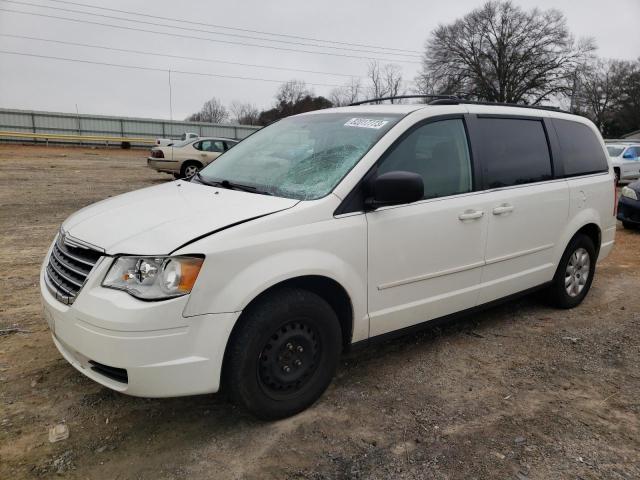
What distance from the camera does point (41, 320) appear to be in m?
4.21

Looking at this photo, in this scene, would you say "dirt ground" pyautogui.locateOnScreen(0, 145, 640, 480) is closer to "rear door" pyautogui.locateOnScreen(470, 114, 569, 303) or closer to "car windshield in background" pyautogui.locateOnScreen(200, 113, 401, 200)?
"rear door" pyautogui.locateOnScreen(470, 114, 569, 303)

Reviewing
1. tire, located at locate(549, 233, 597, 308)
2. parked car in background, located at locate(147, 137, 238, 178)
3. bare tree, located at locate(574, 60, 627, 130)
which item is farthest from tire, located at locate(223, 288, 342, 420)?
bare tree, located at locate(574, 60, 627, 130)

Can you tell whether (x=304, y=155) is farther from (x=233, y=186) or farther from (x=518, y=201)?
(x=518, y=201)

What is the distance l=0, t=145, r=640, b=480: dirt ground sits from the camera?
256cm

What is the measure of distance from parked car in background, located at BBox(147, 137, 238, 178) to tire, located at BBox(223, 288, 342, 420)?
13555mm

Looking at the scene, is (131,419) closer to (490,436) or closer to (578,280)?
(490,436)

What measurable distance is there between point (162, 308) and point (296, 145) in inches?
66.3

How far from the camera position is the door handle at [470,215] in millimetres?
3512

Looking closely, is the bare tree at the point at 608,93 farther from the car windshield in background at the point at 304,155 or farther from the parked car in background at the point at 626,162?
the car windshield in background at the point at 304,155

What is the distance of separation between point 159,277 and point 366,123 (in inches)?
70.0

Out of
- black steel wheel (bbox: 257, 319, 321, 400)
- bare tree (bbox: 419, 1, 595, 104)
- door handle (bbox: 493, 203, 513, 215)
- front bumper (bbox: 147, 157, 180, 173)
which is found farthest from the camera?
bare tree (bbox: 419, 1, 595, 104)

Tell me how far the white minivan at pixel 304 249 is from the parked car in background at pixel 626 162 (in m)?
14.8

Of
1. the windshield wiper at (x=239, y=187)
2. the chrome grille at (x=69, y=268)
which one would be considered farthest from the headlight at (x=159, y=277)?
the windshield wiper at (x=239, y=187)

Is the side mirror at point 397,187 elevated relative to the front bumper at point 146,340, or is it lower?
elevated
